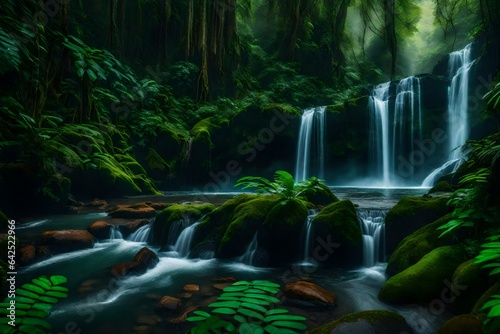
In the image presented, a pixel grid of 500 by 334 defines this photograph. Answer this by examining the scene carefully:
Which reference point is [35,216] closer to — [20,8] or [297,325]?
[20,8]

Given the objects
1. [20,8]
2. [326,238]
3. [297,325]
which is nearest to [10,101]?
[20,8]

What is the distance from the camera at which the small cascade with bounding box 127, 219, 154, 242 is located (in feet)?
22.6

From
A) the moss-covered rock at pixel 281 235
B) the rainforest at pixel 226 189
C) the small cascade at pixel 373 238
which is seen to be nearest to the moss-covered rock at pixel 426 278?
the rainforest at pixel 226 189

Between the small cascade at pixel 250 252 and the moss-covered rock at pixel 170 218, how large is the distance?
1703mm

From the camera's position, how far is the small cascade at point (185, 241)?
617cm

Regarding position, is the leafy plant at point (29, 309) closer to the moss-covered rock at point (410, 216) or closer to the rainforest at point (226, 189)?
the rainforest at point (226, 189)

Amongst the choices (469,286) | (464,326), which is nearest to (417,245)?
(469,286)

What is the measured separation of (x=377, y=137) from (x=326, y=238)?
41.1 ft

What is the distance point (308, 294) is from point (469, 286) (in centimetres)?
168

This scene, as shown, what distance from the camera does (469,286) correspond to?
3268mm

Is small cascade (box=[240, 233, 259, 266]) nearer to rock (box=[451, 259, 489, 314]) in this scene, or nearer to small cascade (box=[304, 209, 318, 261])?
small cascade (box=[304, 209, 318, 261])

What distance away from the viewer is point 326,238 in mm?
5297

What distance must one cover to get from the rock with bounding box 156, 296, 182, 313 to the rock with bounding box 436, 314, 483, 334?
273cm

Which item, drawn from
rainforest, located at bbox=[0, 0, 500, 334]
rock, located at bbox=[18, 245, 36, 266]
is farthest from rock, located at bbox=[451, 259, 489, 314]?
rock, located at bbox=[18, 245, 36, 266]
